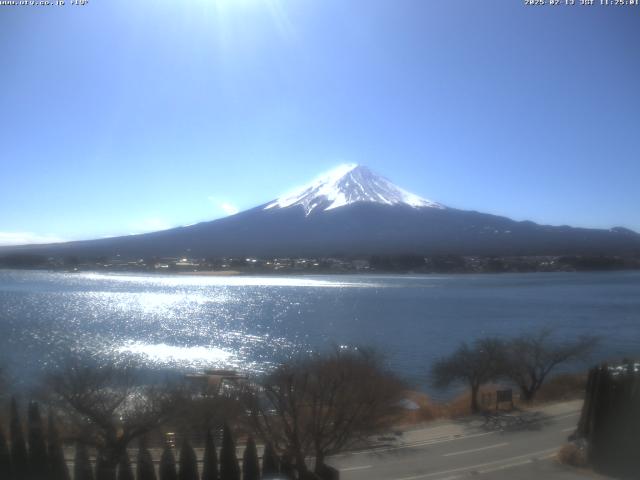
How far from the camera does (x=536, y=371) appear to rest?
11.2m

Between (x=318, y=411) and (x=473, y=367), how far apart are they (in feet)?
17.0

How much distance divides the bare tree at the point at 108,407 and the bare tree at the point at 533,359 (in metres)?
5.98

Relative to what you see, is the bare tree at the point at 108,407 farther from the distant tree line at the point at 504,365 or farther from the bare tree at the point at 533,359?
the bare tree at the point at 533,359

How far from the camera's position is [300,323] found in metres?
20.5

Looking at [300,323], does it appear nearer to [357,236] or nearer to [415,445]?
[415,445]

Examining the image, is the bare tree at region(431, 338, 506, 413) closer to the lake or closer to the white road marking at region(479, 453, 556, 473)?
the lake

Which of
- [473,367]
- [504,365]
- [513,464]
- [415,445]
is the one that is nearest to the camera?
[513,464]

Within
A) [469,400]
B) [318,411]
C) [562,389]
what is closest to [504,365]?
[562,389]

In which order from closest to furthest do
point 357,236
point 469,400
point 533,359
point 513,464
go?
1. point 513,464
2. point 469,400
3. point 533,359
4. point 357,236

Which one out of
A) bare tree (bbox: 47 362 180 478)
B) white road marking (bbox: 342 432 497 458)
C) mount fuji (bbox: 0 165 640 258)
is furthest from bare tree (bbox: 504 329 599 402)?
mount fuji (bbox: 0 165 640 258)

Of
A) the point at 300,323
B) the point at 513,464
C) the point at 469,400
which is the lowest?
the point at 469,400

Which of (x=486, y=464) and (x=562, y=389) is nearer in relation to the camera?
(x=486, y=464)

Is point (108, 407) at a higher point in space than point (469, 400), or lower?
higher

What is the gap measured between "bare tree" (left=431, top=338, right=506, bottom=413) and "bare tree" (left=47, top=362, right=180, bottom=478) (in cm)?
507
